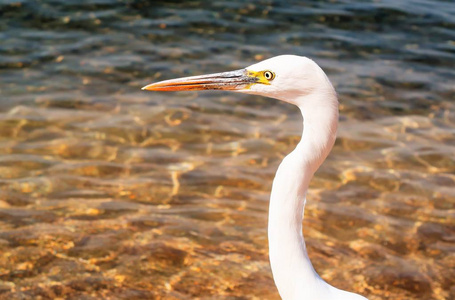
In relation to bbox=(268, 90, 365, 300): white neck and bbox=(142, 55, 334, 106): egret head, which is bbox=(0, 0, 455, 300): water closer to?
bbox=(268, 90, 365, 300): white neck

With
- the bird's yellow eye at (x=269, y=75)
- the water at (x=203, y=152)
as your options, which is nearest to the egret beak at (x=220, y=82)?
the bird's yellow eye at (x=269, y=75)

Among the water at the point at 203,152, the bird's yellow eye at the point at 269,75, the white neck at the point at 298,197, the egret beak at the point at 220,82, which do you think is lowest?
the water at the point at 203,152

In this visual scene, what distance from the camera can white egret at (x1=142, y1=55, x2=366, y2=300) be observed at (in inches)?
109

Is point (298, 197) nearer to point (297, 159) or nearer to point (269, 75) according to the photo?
point (297, 159)

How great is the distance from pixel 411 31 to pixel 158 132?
464 cm

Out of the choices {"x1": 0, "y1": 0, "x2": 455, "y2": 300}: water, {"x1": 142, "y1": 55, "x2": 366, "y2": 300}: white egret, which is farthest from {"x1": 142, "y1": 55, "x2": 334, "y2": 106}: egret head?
{"x1": 0, "y1": 0, "x2": 455, "y2": 300}: water

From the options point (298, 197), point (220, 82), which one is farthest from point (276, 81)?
point (298, 197)

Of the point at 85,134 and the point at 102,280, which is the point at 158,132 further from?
the point at 102,280

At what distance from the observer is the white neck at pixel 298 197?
278cm

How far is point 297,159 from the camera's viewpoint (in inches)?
110

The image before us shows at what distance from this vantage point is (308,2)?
32.5ft

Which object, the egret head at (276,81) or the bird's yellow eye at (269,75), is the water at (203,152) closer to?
the egret head at (276,81)

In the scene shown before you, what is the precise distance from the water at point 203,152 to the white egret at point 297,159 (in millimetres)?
1524

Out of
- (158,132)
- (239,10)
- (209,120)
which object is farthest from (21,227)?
(239,10)
